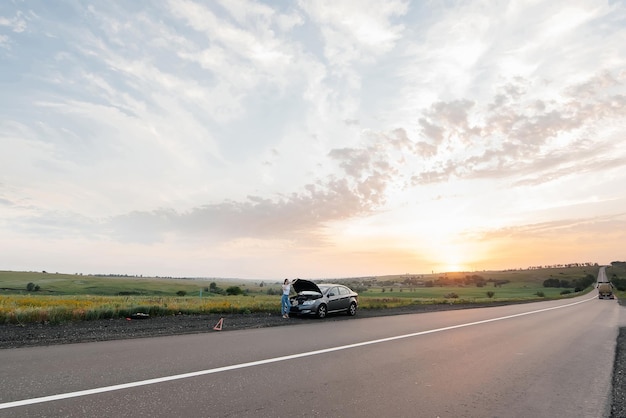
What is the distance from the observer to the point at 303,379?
6.61 metres

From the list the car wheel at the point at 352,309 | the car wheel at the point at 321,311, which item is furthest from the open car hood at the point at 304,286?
the car wheel at the point at 352,309

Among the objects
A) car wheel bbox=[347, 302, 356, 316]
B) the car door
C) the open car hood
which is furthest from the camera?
car wheel bbox=[347, 302, 356, 316]

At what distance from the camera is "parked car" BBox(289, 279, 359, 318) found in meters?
18.7

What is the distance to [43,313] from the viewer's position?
561 inches

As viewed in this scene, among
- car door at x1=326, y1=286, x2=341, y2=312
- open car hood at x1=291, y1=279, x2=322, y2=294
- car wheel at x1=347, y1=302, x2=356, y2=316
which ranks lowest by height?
car wheel at x1=347, y1=302, x2=356, y2=316

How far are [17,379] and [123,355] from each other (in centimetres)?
229

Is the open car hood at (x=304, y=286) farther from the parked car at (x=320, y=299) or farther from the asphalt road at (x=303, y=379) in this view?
the asphalt road at (x=303, y=379)

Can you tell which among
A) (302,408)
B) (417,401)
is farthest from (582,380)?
(302,408)

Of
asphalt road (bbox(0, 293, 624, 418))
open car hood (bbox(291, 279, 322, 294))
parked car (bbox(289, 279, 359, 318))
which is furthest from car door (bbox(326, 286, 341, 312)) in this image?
asphalt road (bbox(0, 293, 624, 418))

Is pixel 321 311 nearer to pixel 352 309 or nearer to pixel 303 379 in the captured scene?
pixel 352 309

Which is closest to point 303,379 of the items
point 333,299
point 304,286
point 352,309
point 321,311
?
point 321,311

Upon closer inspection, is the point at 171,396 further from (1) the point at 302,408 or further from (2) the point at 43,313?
(2) the point at 43,313

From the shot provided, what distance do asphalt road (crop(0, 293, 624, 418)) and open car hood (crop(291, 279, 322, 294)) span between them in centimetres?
848

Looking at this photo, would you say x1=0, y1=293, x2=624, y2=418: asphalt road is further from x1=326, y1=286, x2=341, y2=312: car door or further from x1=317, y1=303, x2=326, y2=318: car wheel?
x1=326, y1=286, x2=341, y2=312: car door
